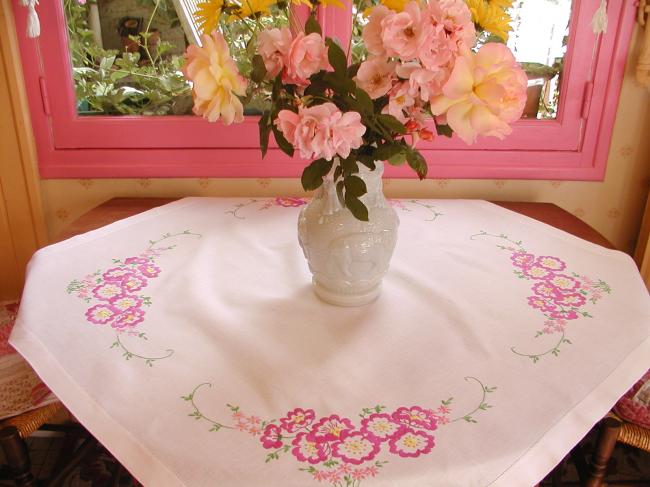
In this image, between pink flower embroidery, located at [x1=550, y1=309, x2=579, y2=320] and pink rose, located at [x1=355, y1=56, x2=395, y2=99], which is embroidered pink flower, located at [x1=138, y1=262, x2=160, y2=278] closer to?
pink rose, located at [x1=355, y1=56, x2=395, y2=99]

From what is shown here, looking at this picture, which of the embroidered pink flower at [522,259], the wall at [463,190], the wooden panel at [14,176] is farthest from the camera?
the wall at [463,190]

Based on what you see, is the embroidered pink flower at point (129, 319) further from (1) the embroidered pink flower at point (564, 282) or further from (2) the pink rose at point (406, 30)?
(1) the embroidered pink flower at point (564, 282)

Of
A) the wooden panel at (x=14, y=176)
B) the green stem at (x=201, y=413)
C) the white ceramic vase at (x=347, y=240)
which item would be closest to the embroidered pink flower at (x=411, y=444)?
the green stem at (x=201, y=413)

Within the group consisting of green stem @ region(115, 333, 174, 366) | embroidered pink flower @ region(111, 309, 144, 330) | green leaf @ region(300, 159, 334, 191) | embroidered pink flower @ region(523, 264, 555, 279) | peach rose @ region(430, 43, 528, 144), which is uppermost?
peach rose @ region(430, 43, 528, 144)

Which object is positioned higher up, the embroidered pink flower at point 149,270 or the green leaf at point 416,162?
the green leaf at point 416,162

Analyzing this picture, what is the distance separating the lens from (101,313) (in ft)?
3.54

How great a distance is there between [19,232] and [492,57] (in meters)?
1.50

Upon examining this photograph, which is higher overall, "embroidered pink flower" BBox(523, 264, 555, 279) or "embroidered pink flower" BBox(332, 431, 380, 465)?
"embroidered pink flower" BBox(523, 264, 555, 279)

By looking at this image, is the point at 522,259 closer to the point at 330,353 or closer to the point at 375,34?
the point at 330,353

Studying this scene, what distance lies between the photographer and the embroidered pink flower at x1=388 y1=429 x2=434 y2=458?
761mm

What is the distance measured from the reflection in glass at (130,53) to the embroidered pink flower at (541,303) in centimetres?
93

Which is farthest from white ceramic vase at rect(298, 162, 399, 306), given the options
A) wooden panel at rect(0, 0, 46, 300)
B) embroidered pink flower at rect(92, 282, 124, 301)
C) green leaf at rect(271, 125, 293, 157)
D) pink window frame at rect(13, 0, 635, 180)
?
wooden panel at rect(0, 0, 46, 300)

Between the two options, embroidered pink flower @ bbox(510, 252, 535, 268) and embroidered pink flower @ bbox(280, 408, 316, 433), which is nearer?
embroidered pink flower @ bbox(280, 408, 316, 433)

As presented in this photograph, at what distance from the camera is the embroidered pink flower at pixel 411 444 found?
30.0 inches
